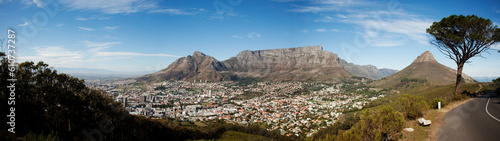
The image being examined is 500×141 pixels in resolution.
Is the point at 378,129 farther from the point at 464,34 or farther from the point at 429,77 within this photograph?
Result: the point at 429,77

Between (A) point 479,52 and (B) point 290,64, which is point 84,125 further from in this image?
(B) point 290,64

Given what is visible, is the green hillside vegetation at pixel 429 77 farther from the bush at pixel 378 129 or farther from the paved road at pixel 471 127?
the bush at pixel 378 129

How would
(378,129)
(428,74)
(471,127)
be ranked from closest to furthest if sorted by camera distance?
1. (471,127)
2. (378,129)
3. (428,74)

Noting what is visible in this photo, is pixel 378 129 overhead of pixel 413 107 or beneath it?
beneath

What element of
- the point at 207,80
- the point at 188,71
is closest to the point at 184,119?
the point at 207,80

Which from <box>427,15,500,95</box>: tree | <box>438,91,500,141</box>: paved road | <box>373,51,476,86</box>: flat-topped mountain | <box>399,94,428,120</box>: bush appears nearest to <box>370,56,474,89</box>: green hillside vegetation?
<box>373,51,476,86</box>: flat-topped mountain

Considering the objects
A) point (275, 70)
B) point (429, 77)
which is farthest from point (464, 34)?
point (275, 70)

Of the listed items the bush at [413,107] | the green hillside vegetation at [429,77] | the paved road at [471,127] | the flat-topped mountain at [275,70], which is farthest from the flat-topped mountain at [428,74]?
the paved road at [471,127]

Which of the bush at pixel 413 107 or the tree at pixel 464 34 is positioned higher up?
the tree at pixel 464 34
